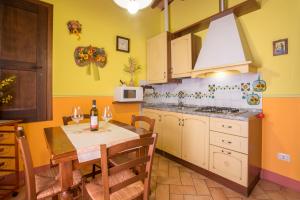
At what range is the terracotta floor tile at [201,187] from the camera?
5.92 ft

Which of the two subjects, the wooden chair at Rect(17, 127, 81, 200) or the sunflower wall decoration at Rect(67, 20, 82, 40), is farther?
the sunflower wall decoration at Rect(67, 20, 82, 40)

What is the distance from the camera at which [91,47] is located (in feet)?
8.38

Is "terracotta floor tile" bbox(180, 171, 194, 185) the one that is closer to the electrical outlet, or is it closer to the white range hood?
the electrical outlet

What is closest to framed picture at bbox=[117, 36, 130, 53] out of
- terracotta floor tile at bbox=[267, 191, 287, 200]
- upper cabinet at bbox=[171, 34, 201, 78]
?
upper cabinet at bbox=[171, 34, 201, 78]

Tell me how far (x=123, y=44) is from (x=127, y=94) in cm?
96

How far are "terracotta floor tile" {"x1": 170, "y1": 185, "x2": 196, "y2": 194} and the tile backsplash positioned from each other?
4.27 ft

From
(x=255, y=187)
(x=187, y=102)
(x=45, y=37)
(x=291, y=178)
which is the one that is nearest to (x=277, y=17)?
(x=187, y=102)

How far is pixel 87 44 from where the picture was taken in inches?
100

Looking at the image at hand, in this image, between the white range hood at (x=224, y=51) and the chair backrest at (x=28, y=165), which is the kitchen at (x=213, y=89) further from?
the chair backrest at (x=28, y=165)

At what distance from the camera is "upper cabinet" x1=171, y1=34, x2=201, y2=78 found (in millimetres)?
2613

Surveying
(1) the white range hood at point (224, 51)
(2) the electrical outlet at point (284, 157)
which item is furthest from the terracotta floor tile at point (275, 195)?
(1) the white range hood at point (224, 51)

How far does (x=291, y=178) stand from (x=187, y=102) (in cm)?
172

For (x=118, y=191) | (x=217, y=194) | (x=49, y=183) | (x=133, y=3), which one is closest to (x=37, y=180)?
(x=49, y=183)

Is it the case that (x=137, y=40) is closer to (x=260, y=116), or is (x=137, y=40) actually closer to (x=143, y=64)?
(x=143, y=64)
